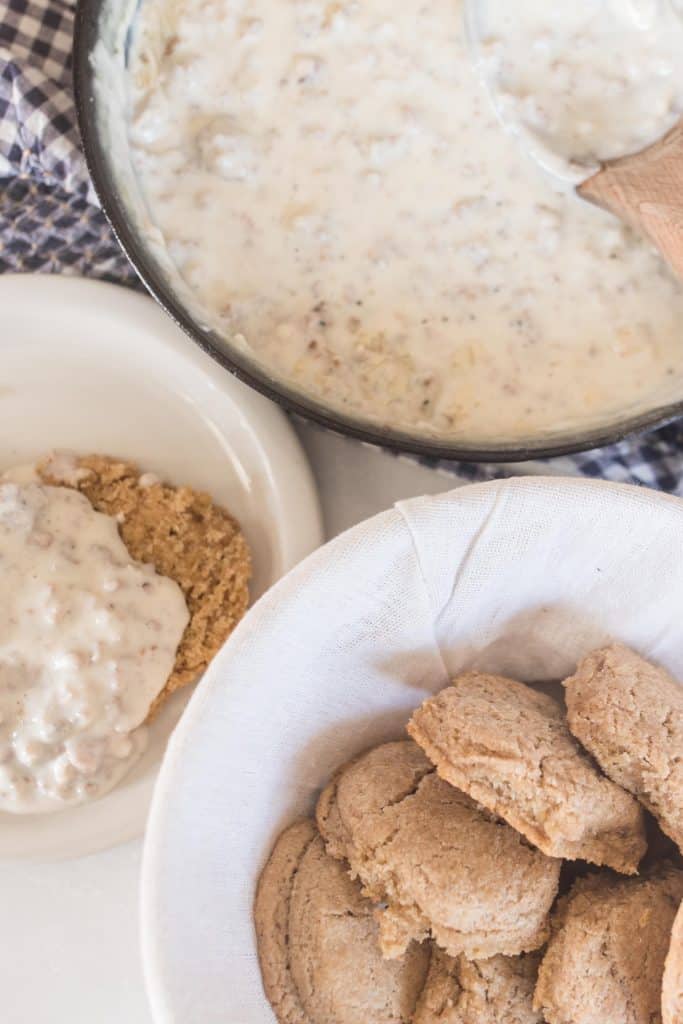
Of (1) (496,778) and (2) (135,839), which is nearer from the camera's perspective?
(1) (496,778)

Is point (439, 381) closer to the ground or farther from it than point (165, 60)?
closer to the ground

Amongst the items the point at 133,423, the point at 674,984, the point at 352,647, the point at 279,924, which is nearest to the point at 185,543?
the point at 133,423

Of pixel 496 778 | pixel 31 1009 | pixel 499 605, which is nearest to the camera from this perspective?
pixel 496 778

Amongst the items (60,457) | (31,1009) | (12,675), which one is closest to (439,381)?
(60,457)

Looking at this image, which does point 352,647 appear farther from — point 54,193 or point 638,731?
point 54,193

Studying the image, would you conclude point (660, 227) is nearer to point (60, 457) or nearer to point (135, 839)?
point (60, 457)

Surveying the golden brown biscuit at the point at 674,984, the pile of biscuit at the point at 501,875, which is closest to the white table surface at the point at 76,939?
the pile of biscuit at the point at 501,875

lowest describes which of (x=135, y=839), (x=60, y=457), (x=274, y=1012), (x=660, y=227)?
(x=135, y=839)
